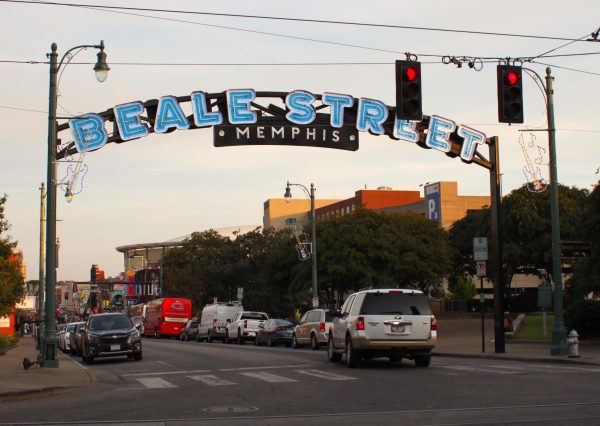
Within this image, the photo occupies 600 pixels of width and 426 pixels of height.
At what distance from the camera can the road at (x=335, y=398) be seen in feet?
38.9

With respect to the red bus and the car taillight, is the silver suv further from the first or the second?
A: the red bus

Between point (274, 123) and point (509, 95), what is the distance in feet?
33.2

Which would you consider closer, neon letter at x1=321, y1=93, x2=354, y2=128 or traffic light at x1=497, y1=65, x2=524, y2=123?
traffic light at x1=497, y1=65, x2=524, y2=123

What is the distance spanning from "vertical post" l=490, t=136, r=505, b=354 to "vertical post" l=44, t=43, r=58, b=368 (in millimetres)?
13320

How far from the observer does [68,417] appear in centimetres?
1259

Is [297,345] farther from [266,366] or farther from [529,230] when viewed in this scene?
[529,230]

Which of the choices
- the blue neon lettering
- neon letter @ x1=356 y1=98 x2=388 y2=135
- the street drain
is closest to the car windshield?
the blue neon lettering

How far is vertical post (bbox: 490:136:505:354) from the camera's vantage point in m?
27.3

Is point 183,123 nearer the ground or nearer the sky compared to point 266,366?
nearer the sky

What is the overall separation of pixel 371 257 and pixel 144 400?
4020 cm

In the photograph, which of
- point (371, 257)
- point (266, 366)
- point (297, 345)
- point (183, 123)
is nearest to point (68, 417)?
point (266, 366)

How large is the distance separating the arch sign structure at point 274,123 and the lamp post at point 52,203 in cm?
216

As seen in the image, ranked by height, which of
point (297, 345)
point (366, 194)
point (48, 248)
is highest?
point (366, 194)

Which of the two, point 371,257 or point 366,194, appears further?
point 366,194
